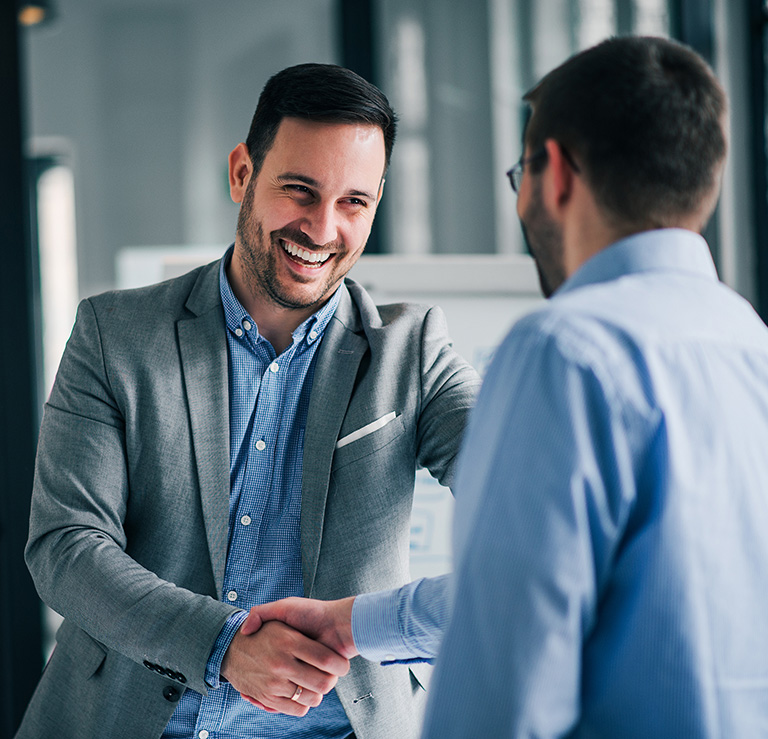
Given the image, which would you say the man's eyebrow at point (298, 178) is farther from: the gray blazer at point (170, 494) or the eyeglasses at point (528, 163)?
the eyeglasses at point (528, 163)

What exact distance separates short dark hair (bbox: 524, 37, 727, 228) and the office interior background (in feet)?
7.59

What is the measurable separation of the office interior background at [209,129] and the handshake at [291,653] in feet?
5.80

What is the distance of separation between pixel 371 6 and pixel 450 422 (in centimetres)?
221

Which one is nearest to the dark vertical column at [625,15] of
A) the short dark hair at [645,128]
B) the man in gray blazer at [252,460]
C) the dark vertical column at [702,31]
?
the dark vertical column at [702,31]

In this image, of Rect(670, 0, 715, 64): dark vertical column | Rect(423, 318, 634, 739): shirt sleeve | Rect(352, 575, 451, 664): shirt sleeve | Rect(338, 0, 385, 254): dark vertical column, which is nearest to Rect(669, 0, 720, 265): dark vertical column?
Rect(670, 0, 715, 64): dark vertical column

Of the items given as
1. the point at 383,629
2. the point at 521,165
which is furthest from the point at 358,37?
the point at 383,629

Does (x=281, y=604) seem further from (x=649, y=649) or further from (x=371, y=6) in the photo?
(x=371, y=6)

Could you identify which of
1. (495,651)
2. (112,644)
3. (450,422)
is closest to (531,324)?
(495,651)

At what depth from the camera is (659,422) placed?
68 cm

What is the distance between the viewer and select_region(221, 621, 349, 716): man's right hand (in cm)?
117

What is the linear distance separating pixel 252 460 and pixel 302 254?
38 centimetres

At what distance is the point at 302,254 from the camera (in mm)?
1448

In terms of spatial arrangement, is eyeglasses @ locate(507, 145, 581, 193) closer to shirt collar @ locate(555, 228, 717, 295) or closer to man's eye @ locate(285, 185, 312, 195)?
shirt collar @ locate(555, 228, 717, 295)

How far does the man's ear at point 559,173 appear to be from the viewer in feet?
2.65
